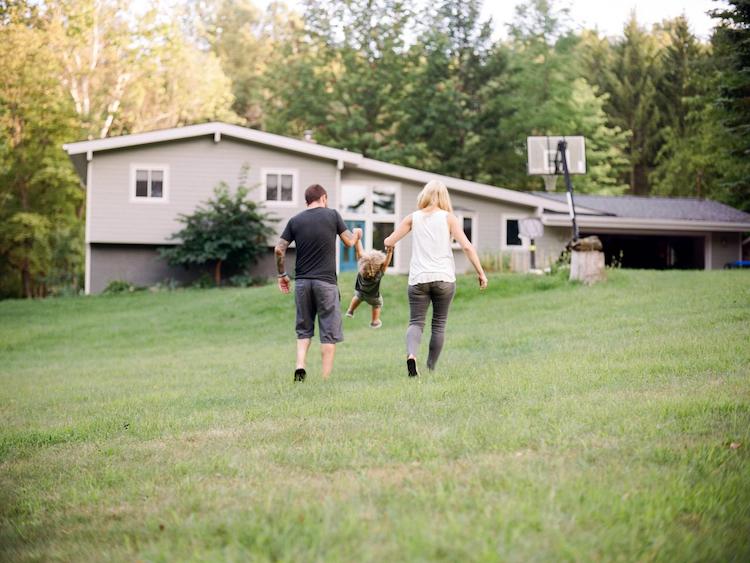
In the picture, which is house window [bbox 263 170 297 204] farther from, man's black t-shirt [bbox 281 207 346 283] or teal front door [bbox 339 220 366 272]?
man's black t-shirt [bbox 281 207 346 283]

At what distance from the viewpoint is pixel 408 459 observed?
16.1ft

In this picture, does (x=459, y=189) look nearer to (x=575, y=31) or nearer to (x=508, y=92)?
(x=508, y=92)

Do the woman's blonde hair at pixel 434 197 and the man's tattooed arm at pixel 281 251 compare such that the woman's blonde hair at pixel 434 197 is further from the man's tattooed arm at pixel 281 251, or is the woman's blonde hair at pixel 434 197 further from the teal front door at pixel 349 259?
the teal front door at pixel 349 259

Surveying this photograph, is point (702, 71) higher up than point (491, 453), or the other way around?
point (702, 71)

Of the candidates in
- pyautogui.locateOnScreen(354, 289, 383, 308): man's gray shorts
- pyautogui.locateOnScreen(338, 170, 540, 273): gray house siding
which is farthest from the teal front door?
pyautogui.locateOnScreen(354, 289, 383, 308): man's gray shorts

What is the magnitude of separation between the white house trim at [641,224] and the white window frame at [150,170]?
1391 cm

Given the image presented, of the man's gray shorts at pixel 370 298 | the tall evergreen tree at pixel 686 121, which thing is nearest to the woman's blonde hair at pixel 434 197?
the man's gray shorts at pixel 370 298

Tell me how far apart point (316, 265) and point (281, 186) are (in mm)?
22704

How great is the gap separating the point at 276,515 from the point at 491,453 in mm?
1477

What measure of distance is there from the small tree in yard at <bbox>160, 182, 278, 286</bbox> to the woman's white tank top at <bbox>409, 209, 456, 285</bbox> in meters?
21.1

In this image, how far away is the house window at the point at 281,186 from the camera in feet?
102

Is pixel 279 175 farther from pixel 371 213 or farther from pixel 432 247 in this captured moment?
pixel 432 247

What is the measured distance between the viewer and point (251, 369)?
1199 centimetres

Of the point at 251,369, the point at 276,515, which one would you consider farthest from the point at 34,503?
the point at 251,369
